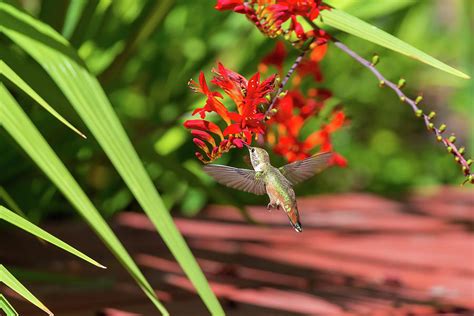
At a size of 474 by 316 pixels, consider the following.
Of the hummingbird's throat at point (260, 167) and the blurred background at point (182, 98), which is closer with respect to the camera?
the hummingbird's throat at point (260, 167)

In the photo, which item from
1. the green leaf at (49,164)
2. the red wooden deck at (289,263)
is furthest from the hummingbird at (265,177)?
the red wooden deck at (289,263)

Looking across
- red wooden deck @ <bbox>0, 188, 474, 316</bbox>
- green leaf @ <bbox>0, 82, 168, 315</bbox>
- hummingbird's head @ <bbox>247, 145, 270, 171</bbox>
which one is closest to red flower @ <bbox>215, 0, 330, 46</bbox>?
hummingbird's head @ <bbox>247, 145, 270, 171</bbox>

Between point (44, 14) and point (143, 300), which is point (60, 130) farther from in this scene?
point (143, 300)

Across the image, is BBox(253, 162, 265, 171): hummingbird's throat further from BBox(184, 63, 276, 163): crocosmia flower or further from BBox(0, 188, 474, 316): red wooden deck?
BBox(0, 188, 474, 316): red wooden deck

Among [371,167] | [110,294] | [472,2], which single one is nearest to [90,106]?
[110,294]

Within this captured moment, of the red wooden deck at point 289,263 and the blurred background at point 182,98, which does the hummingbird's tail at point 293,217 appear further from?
the red wooden deck at point 289,263

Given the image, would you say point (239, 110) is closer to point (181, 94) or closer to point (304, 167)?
point (304, 167)
